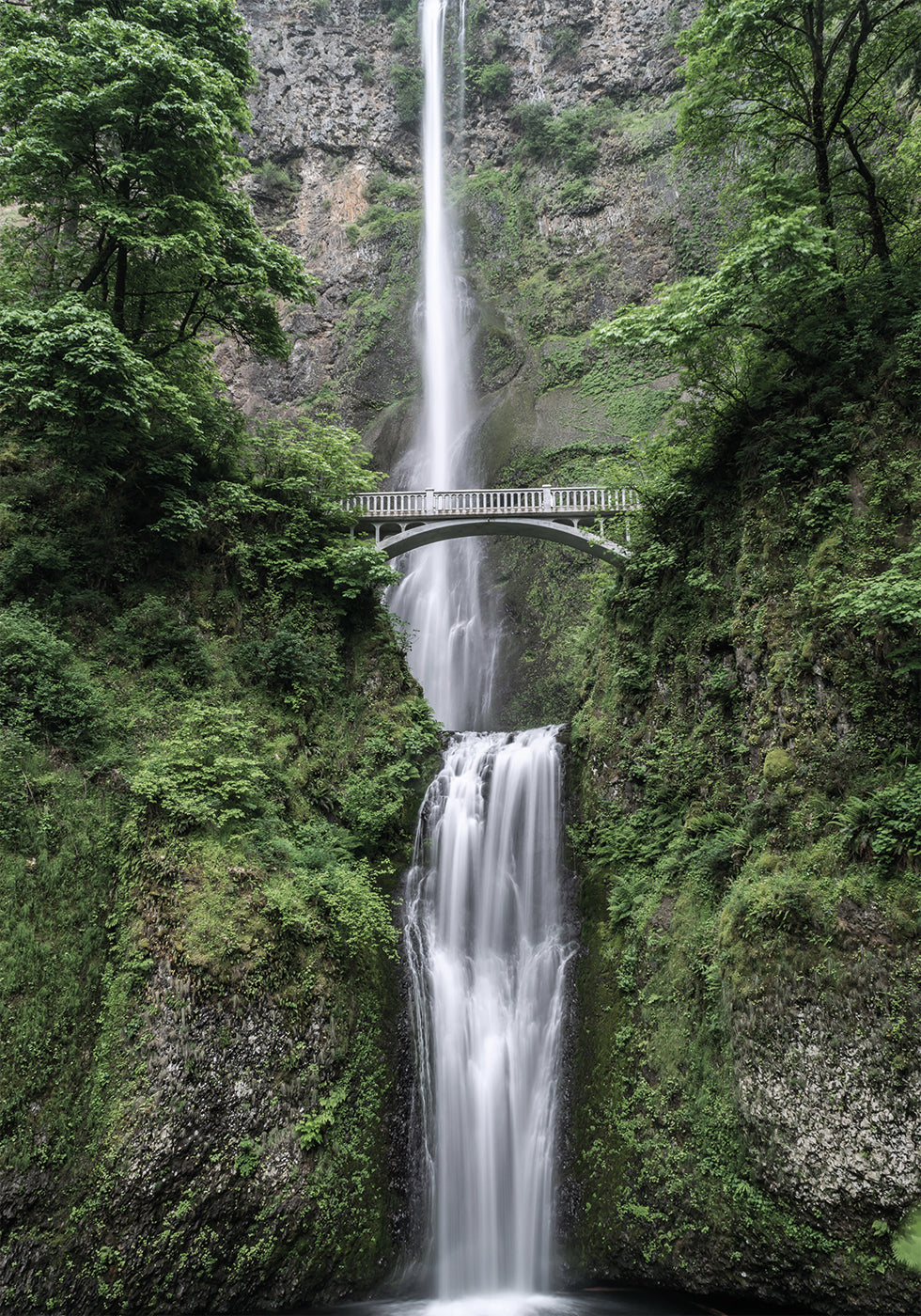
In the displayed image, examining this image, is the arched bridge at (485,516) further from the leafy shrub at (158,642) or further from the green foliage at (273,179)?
the green foliage at (273,179)

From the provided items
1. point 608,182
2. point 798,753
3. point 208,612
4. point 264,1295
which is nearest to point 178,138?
point 208,612

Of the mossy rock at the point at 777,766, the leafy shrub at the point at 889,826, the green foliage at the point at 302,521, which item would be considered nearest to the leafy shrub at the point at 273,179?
the green foliage at the point at 302,521

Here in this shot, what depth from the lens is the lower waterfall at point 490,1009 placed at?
8664 mm

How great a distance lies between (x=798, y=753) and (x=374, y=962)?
5924 millimetres

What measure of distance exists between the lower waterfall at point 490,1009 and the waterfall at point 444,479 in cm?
637

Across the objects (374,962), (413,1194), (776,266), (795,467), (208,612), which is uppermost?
(776,266)

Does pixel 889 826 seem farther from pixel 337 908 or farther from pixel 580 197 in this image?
pixel 580 197

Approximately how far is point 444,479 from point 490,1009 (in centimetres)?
1816

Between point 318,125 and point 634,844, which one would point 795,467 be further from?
point 318,125

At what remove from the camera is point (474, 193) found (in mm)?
30812

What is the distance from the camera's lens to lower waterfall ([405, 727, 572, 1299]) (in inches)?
341

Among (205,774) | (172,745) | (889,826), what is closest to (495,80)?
(172,745)

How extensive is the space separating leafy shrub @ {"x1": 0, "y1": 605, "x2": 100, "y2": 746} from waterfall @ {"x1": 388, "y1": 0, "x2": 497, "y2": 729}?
915 cm

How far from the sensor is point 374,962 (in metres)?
9.71
